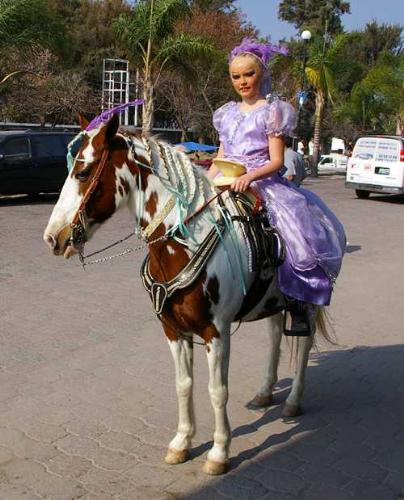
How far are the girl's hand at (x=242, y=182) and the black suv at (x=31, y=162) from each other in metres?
13.1

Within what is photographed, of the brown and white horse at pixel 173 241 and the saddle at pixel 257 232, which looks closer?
the brown and white horse at pixel 173 241

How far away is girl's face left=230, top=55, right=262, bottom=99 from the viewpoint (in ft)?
12.0

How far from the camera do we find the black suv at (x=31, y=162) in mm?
15578

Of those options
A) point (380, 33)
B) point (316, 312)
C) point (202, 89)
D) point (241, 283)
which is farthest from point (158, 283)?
point (380, 33)

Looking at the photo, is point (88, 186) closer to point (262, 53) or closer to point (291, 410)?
point (262, 53)

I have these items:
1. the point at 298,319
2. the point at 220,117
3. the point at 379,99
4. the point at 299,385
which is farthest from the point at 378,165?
the point at 379,99

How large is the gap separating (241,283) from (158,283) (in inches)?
19.0

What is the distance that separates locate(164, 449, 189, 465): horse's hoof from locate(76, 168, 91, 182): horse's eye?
5.68ft

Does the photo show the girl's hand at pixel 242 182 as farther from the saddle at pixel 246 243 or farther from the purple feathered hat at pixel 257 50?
the purple feathered hat at pixel 257 50

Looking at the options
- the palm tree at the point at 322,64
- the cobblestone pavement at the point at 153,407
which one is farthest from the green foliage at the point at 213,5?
the cobblestone pavement at the point at 153,407

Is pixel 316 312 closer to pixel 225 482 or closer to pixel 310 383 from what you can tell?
pixel 310 383

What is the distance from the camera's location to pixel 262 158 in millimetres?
3684

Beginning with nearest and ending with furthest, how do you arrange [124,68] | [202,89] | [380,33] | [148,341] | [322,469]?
[322,469] < [148,341] < [202,89] < [124,68] < [380,33]

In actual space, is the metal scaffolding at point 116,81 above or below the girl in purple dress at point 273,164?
above
